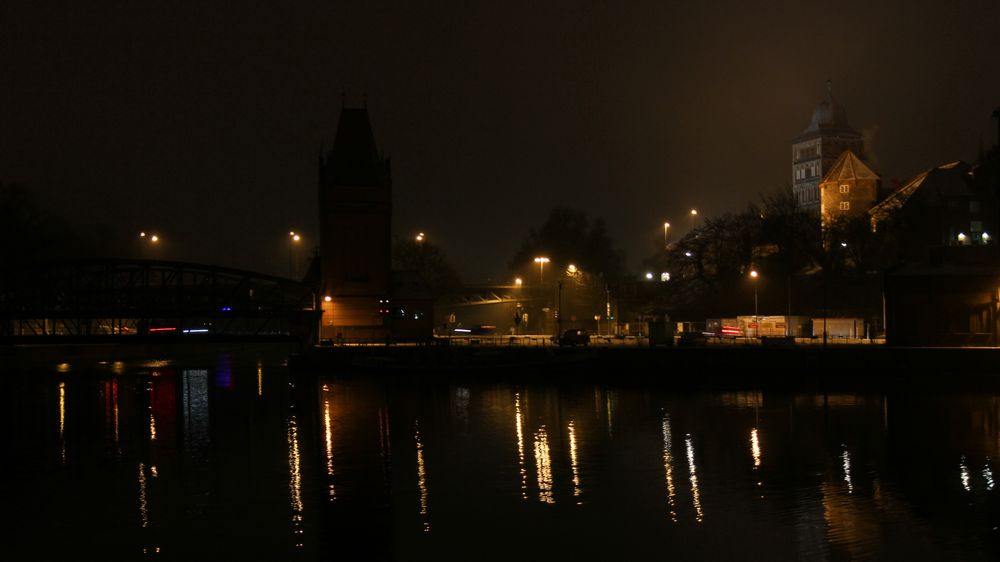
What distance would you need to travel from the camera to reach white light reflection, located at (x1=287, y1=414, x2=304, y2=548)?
3025 cm

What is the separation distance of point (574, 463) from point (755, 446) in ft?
28.4

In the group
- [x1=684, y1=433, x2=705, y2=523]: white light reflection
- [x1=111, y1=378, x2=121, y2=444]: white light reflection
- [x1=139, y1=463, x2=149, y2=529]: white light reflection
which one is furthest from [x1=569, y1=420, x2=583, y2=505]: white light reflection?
[x1=111, y1=378, x2=121, y2=444]: white light reflection

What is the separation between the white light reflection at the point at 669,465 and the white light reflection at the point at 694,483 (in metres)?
0.61

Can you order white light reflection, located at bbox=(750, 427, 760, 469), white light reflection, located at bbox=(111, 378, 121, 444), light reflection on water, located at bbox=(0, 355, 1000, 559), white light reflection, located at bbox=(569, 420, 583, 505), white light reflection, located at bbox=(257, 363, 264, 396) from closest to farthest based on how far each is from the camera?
light reflection on water, located at bbox=(0, 355, 1000, 559), white light reflection, located at bbox=(569, 420, 583, 505), white light reflection, located at bbox=(750, 427, 760, 469), white light reflection, located at bbox=(111, 378, 121, 444), white light reflection, located at bbox=(257, 363, 264, 396)

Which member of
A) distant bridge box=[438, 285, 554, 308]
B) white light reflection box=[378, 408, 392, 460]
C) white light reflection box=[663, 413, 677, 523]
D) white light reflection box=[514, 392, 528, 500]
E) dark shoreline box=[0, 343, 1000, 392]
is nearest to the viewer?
white light reflection box=[663, 413, 677, 523]

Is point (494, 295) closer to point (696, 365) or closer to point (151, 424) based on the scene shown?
point (696, 365)

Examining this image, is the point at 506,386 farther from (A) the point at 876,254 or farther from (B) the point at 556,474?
(A) the point at 876,254

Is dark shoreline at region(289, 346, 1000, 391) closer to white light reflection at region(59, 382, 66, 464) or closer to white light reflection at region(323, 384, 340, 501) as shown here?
white light reflection at region(323, 384, 340, 501)

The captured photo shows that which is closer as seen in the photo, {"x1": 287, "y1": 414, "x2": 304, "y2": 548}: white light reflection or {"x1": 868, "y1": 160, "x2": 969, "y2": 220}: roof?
{"x1": 287, "y1": 414, "x2": 304, "y2": 548}: white light reflection

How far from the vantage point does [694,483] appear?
119 feet

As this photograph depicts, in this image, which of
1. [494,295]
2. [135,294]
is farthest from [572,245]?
[135,294]

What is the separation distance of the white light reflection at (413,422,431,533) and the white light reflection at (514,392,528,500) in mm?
3302

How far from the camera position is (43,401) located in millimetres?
64938

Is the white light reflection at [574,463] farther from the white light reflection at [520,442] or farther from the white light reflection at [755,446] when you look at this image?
the white light reflection at [755,446]
